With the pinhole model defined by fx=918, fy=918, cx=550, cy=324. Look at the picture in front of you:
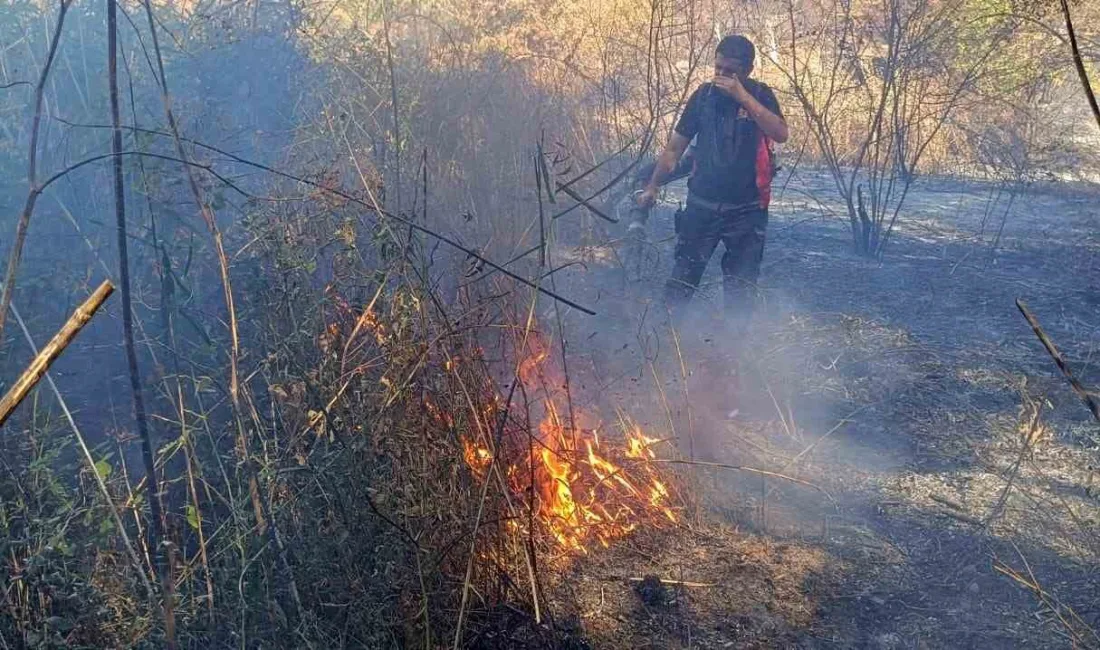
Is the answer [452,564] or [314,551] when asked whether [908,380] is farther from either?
[314,551]

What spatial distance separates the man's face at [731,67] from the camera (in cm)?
514

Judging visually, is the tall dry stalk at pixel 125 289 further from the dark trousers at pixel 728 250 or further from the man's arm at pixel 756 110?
the man's arm at pixel 756 110

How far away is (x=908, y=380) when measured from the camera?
5.18 meters

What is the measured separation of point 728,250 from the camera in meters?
5.48

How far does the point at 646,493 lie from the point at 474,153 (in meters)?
3.65

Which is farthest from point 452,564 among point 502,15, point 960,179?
point 960,179

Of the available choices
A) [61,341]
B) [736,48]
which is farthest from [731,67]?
[61,341]

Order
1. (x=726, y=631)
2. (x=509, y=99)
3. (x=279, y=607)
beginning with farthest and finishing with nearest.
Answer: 1. (x=509, y=99)
2. (x=726, y=631)
3. (x=279, y=607)

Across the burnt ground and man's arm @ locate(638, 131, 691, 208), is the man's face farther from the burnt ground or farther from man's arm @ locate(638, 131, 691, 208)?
the burnt ground

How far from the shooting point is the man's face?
202 inches

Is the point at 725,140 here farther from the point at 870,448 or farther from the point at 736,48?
the point at 870,448

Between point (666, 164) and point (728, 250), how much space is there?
24.9 inches

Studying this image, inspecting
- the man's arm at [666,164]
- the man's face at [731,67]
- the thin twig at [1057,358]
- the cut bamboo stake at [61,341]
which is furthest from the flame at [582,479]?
the man's face at [731,67]

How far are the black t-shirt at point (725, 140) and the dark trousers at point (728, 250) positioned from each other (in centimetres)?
11
